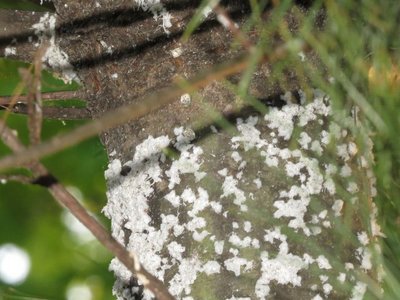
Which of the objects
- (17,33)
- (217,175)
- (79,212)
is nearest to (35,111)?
(79,212)

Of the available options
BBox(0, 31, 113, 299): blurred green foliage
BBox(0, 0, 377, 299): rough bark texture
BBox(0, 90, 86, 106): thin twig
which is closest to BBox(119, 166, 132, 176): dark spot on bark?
BBox(0, 0, 377, 299): rough bark texture

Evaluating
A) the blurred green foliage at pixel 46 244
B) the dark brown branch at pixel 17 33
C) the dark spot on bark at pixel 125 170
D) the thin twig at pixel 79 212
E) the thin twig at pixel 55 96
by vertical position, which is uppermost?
the blurred green foliage at pixel 46 244

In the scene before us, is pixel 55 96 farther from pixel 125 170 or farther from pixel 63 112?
pixel 125 170

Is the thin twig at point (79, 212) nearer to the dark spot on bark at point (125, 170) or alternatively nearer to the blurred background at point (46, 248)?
the dark spot on bark at point (125, 170)

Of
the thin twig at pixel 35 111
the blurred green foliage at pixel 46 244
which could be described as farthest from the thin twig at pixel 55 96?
the blurred green foliage at pixel 46 244

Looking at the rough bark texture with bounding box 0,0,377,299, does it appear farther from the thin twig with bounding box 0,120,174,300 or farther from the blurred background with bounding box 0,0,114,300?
the blurred background with bounding box 0,0,114,300
